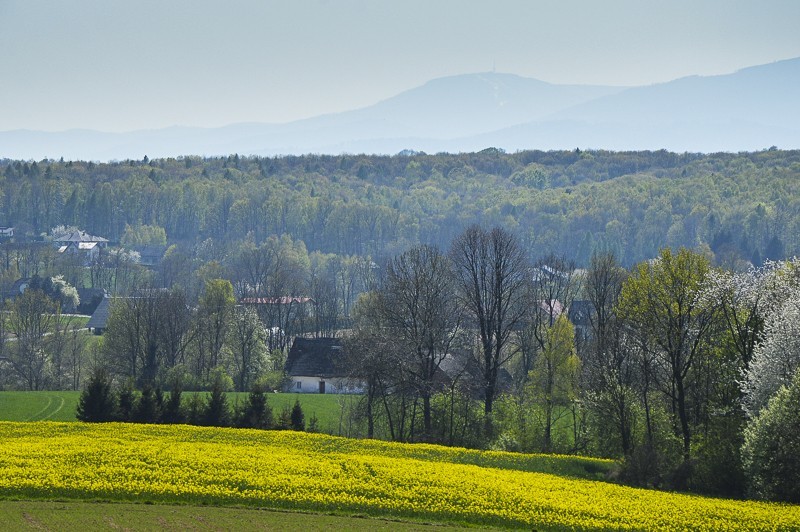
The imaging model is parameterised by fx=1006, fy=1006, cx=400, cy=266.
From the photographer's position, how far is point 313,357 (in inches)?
3103

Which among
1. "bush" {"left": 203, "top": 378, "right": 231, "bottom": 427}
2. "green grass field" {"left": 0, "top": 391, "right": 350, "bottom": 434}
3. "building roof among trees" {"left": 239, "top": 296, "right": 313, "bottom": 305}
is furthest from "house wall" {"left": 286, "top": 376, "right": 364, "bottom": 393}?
"building roof among trees" {"left": 239, "top": 296, "right": 313, "bottom": 305}

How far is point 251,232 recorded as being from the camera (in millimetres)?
193750

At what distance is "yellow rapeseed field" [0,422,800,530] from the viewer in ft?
113

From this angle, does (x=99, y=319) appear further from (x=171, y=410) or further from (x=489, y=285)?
(x=489, y=285)

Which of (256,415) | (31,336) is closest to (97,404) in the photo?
(256,415)

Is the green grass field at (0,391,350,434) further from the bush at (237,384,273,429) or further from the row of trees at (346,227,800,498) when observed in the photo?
the bush at (237,384,273,429)

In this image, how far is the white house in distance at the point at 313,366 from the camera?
251ft

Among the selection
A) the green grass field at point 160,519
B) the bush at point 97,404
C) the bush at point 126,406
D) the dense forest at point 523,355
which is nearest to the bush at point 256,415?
the dense forest at point 523,355

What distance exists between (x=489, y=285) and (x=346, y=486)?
26.3m

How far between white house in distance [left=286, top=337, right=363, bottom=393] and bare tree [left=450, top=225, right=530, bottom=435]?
17.4m

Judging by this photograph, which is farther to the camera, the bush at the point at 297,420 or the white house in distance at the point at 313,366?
the white house in distance at the point at 313,366

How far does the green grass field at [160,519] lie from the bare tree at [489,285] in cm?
2374

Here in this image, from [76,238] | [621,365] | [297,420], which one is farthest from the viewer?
[76,238]

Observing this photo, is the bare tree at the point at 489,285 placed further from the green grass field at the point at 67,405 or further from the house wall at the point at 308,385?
the house wall at the point at 308,385
